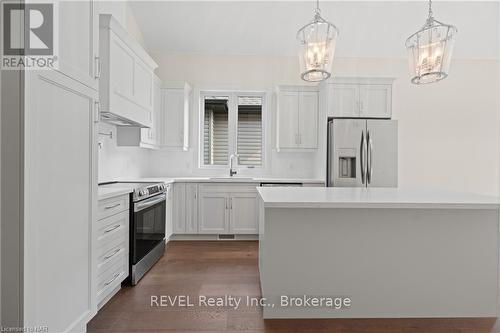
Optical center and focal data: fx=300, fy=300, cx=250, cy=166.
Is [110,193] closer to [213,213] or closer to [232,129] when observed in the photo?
[213,213]

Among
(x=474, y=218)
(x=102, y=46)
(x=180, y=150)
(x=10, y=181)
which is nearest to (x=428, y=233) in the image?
(x=474, y=218)

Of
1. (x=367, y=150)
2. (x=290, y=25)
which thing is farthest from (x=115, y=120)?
(x=367, y=150)

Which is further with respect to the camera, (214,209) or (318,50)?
(214,209)

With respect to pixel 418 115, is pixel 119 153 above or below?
below

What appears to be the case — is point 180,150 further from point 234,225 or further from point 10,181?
point 10,181

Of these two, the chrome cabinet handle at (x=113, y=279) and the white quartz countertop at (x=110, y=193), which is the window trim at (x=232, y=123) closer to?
the white quartz countertop at (x=110, y=193)

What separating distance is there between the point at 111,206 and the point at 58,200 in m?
0.80

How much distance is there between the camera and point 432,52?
2115mm

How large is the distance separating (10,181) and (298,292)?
5.95ft

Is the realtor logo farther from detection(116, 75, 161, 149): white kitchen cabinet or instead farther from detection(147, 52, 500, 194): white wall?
detection(147, 52, 500, 194): white wall

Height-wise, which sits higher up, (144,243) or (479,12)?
(479,12)

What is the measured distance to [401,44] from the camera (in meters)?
4.82

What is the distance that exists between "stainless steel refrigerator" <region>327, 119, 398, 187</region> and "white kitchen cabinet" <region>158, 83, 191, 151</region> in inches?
88.3

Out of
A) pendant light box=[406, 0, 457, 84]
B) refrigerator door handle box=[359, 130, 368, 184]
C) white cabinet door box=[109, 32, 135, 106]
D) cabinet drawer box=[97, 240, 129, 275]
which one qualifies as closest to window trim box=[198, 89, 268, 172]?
refrigerator door handle box=[359, 130, 368, 184]
